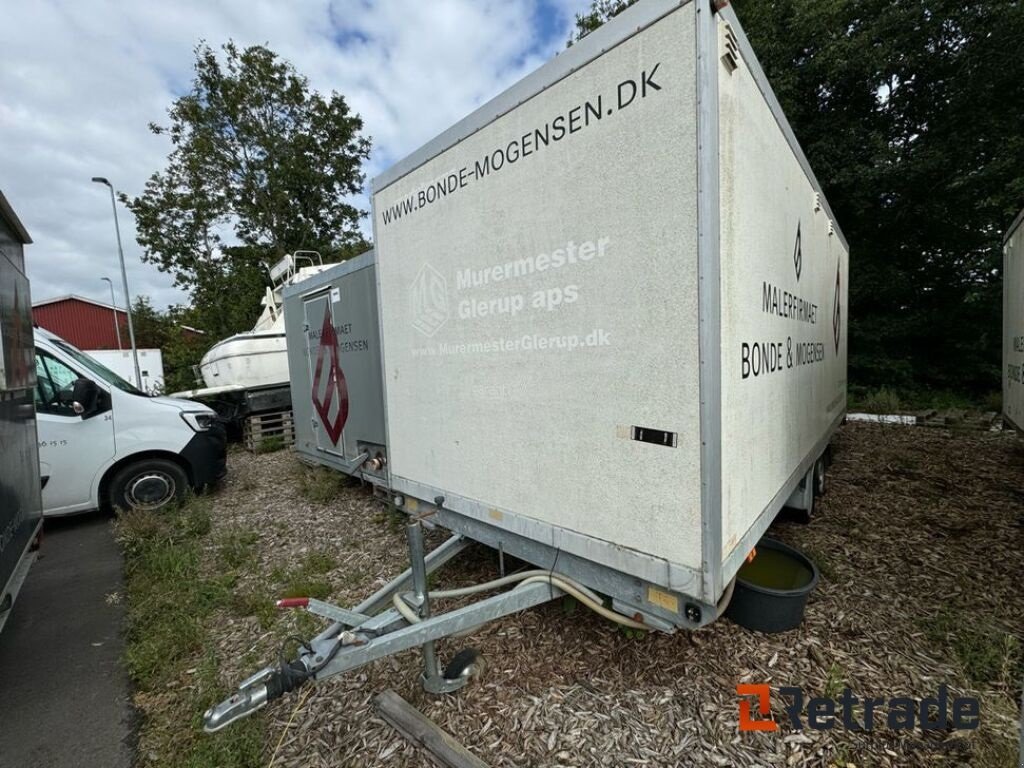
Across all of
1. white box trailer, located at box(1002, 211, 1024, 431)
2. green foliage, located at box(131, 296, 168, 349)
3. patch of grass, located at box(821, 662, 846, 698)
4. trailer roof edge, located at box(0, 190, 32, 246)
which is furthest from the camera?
green foliage, located at box(131, 296, 168, 349)

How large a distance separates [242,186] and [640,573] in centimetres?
2497

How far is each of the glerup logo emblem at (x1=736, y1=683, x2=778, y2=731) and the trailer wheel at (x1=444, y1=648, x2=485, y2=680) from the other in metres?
1.35

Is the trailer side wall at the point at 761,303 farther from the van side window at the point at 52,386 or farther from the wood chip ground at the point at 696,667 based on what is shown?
the van side window at the point at 52,386

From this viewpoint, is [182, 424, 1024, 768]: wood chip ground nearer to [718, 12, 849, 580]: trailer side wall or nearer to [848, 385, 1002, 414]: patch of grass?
[718, 12, 849, 580]: trailer side wall

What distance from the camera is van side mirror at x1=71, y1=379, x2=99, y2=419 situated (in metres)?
5.11

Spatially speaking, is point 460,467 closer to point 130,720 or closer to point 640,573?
point 640,573

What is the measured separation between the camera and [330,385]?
555cm

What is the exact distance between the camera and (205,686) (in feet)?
9.15

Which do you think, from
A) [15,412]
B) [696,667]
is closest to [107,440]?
[15,412]

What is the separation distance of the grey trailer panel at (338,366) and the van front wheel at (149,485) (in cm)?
154

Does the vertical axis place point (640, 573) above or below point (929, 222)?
below

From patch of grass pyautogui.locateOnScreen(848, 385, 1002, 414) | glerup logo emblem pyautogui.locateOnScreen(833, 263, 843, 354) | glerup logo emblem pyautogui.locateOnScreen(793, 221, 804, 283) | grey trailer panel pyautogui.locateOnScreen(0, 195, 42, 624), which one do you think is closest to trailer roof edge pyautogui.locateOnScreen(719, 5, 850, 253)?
glerup logo emblem pyautogui.locateOnScreen(793, 221, 804, 283)

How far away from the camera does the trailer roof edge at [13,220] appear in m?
3.16

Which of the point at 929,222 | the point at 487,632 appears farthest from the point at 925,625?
the point at 929,222
